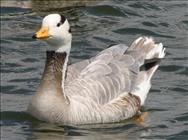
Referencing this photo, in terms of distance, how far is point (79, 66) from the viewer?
12.9 metres

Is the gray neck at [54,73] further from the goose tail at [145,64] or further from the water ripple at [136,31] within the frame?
the water ripple at [136,31]

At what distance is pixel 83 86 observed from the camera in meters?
12.2

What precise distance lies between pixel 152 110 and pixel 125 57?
3.10 ft

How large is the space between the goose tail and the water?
0.30 metres

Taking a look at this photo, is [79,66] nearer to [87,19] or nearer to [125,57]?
[125,57]

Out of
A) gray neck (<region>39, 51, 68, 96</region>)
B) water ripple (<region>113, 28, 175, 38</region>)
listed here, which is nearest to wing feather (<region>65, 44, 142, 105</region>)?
gray neck (<region>39, 51, 68, 96</region>)

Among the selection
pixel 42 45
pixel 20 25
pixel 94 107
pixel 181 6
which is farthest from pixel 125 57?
pixel 181 6

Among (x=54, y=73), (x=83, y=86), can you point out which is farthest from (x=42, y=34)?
(x=83, y=86)

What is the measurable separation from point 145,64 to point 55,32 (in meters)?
2.28

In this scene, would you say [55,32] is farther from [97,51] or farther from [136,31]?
[136,31]

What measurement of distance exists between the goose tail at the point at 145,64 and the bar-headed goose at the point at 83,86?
2cm

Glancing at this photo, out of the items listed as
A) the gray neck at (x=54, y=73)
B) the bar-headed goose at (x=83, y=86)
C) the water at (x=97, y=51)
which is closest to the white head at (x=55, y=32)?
the bar-headed goose at (x=83, y=86)

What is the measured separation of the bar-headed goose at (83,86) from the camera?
39.3 feet

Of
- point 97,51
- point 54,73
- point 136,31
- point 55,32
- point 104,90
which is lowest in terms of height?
point 97,51
